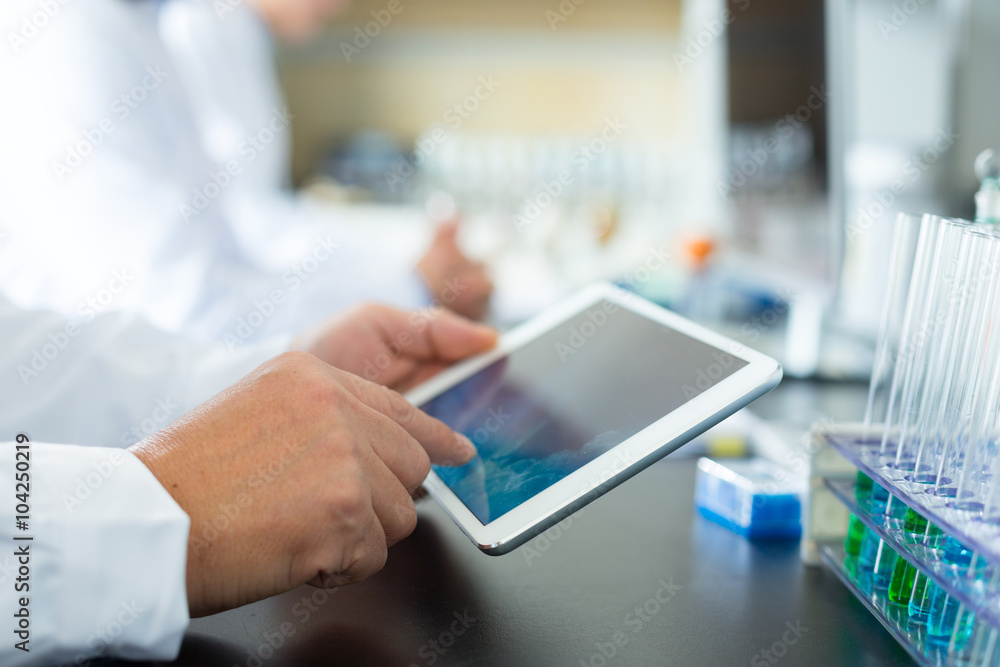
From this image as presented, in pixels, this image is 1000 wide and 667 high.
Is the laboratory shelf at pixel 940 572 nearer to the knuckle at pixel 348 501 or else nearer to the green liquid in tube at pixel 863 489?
the green liquid in tube at pixel 863 489

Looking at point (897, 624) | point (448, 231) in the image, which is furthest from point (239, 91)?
point (897, 624)

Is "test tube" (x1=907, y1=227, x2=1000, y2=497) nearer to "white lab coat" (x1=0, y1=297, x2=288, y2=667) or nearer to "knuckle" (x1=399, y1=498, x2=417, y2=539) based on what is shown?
"knuckle" (x1=399, y1=498, x2=417, y2=539)

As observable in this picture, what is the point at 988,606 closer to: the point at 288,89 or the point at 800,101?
the point at 800,101

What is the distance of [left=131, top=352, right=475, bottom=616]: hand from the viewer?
15.6 inches

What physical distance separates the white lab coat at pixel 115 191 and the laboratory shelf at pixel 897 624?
0.77 meters

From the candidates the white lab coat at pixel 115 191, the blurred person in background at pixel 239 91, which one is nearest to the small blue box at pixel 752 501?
the white lab coat at pixel 115 191

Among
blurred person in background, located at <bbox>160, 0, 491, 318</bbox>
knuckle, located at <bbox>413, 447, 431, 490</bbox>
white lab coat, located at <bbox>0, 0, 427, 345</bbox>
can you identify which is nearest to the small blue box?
knuckle, located at <bbox>413, 447, 431, 490</bbox>

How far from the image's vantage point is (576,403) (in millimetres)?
526

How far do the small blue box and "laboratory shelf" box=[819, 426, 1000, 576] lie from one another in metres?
0.08

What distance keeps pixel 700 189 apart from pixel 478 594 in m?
1.46

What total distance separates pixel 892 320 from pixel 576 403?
0.20 metres

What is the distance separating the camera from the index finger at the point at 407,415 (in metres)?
0.48

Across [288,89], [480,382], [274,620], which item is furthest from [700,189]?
[288,89]

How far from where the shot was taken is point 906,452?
447 millimetres
